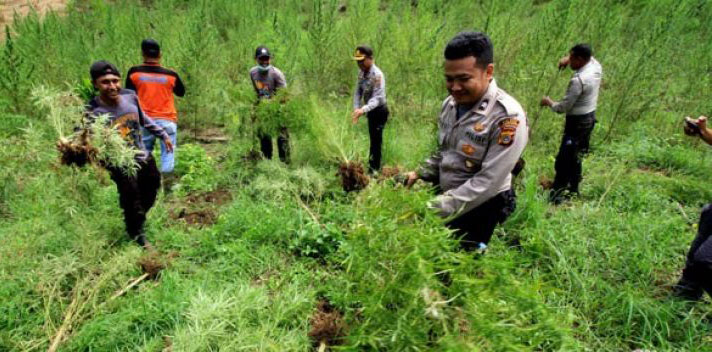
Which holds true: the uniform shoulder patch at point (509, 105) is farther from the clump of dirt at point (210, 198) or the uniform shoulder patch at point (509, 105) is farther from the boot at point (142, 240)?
the clump of dirt at point (210, 198)

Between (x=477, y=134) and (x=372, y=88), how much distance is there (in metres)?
2.91

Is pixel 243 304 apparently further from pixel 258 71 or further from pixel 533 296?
pixel 258 71

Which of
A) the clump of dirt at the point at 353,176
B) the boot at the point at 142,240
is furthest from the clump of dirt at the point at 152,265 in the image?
the clump of dirt at the point at 353,176

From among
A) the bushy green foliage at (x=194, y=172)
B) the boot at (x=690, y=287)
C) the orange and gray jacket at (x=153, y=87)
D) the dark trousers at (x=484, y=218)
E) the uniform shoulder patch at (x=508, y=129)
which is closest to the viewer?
the uniform shoulder patch at (x=508, y=129)

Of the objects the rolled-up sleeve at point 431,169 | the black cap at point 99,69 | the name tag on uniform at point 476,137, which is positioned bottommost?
the rolled-up sleeve at point 431,169

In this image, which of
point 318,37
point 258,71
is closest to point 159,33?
point 318,37

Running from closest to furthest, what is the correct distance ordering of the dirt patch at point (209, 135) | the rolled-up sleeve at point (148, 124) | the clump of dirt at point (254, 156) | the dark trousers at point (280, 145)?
the rolled-up sleeve at point (148, 124), the dark trousers at point (280, 145), the clump of dirt at point (254, 156), the dirt patch at point (209, 135)

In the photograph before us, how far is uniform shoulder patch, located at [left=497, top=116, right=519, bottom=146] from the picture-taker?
1.74 metres

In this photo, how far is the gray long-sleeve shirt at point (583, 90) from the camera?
376 cm

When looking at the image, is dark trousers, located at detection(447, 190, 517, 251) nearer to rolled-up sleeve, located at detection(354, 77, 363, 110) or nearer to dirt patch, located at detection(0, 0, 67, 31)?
rolled-up sleeve, located at detection(354, 77, 363, 110)

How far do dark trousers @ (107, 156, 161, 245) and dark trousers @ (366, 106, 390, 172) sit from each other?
2491 mm

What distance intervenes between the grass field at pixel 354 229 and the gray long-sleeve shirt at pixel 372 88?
0.44 meters

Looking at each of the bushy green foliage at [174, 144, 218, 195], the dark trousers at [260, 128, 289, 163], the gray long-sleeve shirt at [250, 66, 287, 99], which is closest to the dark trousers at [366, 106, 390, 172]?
the dark trousers at [260, 128, 289, 163]

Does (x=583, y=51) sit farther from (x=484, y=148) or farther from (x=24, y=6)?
(x=24, y=6)
